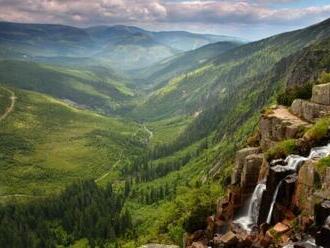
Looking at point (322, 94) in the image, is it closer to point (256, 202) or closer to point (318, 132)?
point (318, 132)

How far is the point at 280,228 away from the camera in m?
57.1

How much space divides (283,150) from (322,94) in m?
21.3

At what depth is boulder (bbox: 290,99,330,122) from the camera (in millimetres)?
85625

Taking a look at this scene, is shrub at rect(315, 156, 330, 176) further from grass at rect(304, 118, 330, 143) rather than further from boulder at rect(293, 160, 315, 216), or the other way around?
grass at rect(304, 118, 330, 143)

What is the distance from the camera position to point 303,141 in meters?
73.2

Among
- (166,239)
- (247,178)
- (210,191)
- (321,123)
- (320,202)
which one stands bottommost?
(166,239)

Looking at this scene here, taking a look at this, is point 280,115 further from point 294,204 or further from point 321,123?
point 294,204

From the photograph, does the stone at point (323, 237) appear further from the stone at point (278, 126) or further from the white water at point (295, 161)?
the stone at point (278, 126)

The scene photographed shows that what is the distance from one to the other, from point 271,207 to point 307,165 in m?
8.26

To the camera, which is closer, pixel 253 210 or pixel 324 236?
pixel 324 236

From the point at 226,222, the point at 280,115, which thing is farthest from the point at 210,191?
the point at 226,222

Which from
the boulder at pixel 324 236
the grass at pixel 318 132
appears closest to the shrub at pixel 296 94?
the grass at pixel 318 132

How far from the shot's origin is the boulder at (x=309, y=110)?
85.6 metres

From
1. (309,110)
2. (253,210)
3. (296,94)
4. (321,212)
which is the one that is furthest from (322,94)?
A: (321,212)
